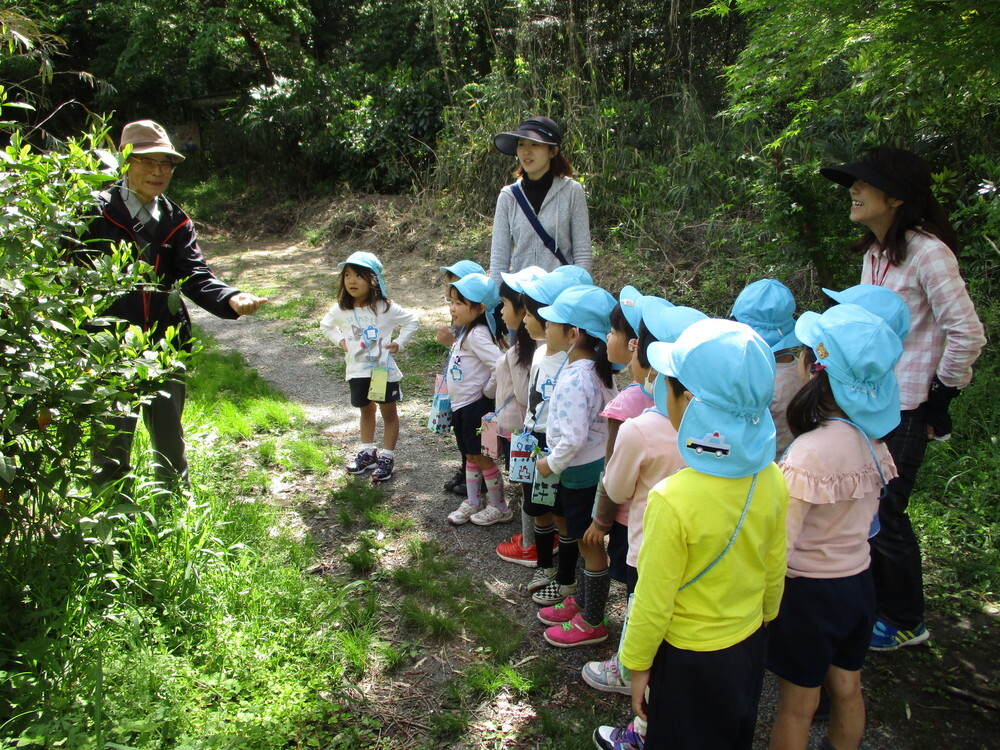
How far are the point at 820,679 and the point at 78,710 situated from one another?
2329 millimetres

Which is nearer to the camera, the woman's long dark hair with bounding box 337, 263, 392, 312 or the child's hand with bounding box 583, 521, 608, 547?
the child's hand with bounding box 583, 521, 608, 547

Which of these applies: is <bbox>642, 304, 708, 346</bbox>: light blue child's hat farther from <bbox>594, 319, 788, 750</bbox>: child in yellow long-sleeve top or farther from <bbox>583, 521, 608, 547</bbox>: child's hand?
<bbox>583, 521, 608, 547</bbox>: child's hand

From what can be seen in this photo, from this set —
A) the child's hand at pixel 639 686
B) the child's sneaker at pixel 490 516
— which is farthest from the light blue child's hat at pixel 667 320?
the child's sneaker at pixel 490 516

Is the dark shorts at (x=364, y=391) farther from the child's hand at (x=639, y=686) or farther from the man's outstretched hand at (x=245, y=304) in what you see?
the child's hand at (x=639, y=686)

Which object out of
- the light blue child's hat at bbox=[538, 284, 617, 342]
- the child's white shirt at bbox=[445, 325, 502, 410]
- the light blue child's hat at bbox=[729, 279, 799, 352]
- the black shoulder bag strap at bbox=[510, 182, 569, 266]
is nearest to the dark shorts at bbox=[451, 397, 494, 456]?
the child's white shirt at bbox=[445, 325, 502, 410]

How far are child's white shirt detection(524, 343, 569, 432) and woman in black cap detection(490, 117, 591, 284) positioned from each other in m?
1.01

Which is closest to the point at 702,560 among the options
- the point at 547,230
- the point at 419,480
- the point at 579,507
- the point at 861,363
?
the point at 861,363

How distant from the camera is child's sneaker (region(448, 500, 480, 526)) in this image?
4.23 m

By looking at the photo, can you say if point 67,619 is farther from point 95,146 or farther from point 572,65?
point 572,65

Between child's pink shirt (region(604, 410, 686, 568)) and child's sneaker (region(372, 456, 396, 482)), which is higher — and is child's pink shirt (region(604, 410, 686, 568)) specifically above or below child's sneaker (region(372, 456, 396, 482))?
above

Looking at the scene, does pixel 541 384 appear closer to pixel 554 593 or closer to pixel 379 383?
pixel 554 593

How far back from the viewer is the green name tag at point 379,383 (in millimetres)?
4578

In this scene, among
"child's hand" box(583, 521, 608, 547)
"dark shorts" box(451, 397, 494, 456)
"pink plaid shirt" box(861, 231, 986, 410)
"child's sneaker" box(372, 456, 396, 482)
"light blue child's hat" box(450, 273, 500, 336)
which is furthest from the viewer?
"child's sneaker" box(372, 456, 396, 482)

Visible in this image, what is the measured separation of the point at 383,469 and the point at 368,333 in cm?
86
